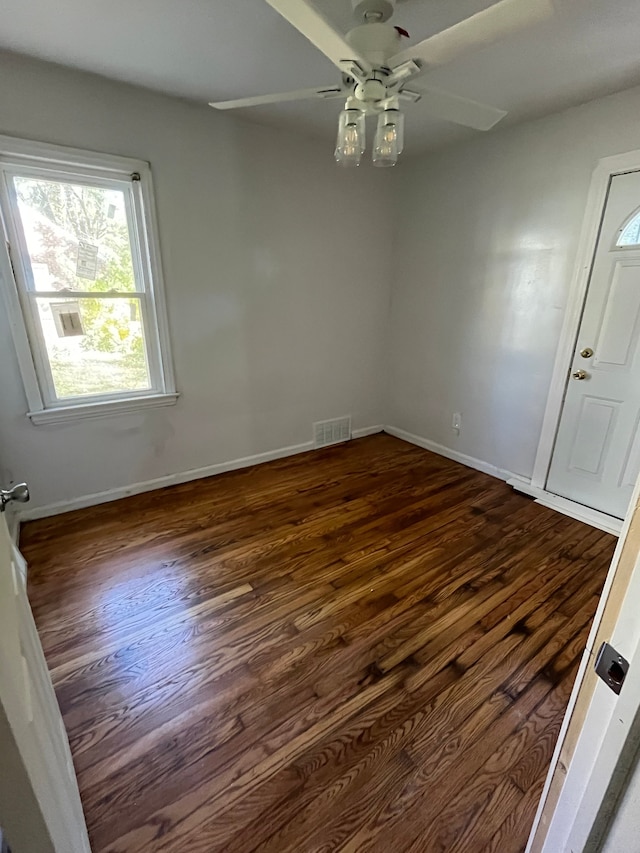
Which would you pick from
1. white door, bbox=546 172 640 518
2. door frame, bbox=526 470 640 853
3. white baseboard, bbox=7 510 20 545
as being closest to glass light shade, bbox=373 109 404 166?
door frame, bbox=526 470 640 853

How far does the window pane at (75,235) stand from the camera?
2201mm

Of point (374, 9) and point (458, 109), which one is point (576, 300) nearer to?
point (458, 109)

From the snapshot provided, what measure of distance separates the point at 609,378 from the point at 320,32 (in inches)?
93.9

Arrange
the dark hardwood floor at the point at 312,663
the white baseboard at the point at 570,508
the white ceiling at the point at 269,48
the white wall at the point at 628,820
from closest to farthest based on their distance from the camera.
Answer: the white wall at the point at 628,820 → the dark hardwood floor at the point at 312,663 → the white ceiling at the point at 269,48 → the white baseboard at the point at 570,508

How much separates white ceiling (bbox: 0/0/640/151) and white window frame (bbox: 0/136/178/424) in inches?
17.0

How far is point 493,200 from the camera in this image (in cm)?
286

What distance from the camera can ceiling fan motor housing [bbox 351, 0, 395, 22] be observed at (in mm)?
1349

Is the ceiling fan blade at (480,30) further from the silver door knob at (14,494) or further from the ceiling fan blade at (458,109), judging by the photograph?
the silver door knob at (14,494)

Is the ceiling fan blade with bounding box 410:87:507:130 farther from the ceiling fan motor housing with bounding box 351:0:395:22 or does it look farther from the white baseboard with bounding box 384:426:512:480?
the white baseboard with bounding box 384:426:512:480

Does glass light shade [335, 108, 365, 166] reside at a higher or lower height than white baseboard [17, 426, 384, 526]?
higher

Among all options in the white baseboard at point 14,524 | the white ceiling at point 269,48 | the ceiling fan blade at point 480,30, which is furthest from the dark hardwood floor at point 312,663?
the white ceiling at point 269,48

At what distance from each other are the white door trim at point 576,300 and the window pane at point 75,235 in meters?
2.84

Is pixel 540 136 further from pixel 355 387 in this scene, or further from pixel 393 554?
pixel 393 554

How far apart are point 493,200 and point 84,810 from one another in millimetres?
3773
